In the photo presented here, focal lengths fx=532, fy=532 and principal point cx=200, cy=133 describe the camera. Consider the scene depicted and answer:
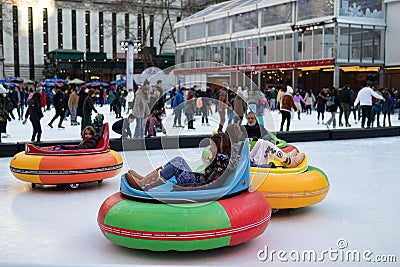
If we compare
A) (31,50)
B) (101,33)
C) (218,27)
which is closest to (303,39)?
(218,27)

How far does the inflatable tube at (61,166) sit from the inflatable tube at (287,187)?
2.58 meters

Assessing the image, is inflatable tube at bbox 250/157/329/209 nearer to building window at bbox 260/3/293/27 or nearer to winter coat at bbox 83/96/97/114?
winter coat at bbox 83/96/97/114

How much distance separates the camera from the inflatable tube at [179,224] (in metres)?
4.35

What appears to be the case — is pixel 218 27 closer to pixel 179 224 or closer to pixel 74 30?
pixel 74 30

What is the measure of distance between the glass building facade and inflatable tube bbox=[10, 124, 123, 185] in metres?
22.7

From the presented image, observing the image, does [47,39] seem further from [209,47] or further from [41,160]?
[41,160]

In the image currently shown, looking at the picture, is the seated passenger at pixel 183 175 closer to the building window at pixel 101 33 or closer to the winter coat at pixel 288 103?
the winter coat at pixel 288 103

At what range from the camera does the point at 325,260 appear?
442 centimetres

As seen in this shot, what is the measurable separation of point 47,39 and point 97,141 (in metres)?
60.0

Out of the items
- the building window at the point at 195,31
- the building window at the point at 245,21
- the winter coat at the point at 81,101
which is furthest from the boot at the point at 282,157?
the building window at the point at 195,31


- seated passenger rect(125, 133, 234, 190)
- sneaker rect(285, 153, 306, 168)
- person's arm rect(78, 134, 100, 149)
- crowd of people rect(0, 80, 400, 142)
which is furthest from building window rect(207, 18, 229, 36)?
seated passenger rect(125, 133, 234, 190)

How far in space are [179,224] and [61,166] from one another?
336cm

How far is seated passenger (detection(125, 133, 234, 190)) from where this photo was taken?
4.75 meters

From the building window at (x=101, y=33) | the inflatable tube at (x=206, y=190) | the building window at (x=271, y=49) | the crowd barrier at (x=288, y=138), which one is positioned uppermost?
the building window at (x=101, y=33)
